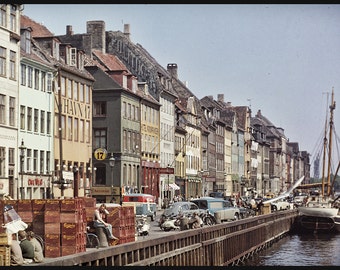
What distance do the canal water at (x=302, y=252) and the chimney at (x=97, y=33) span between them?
29.5 meters

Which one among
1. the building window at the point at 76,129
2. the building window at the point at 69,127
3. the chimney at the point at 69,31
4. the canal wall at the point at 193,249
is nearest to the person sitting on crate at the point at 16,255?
the canal wall at the point at 193,249

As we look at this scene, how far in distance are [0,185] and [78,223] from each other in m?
30.9

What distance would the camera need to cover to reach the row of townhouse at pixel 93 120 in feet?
210

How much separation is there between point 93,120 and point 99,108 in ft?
5.09

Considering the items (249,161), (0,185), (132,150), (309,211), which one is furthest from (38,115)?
(249,161)

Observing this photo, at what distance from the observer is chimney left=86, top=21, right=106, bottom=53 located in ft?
311

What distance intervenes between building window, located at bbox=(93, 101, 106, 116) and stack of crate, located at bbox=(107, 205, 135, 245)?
54.0 metres

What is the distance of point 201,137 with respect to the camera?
133500mm

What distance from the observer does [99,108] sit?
9075 cm

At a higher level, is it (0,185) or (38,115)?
(38,115)

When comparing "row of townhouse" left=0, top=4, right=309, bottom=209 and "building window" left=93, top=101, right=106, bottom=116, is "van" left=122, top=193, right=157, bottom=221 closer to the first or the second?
"row of townhouse" left=0, top=4, right=309, bottom=209

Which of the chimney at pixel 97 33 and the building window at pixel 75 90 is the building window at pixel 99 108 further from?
the building window at pixel 75 90

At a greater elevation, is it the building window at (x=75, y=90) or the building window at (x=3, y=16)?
the building window at (x=3, y=16)

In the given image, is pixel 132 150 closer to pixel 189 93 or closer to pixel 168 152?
pixel 168 152
